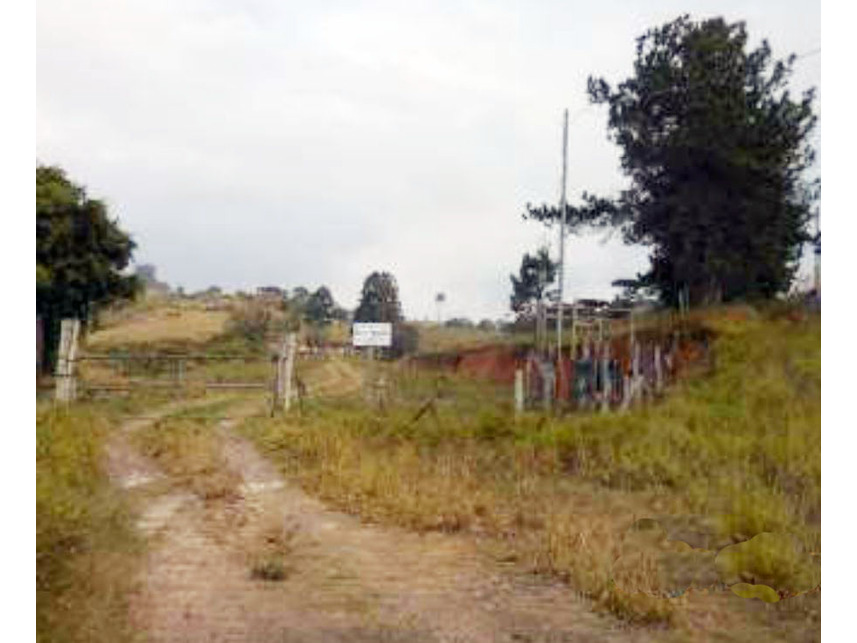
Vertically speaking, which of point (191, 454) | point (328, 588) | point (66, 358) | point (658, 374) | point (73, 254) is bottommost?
point (328, 588)

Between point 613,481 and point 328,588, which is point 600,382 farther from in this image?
point 328,588

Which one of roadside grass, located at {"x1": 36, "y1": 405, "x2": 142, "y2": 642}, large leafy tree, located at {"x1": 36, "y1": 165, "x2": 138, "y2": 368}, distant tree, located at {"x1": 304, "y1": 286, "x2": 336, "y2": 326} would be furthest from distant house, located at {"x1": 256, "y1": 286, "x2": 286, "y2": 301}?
roadside grass, located at {"x1": 36, "y1": 405, "x2": 142, "y2": 642}

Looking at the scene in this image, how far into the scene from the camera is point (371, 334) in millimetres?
22750

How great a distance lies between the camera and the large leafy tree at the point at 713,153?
28.6m

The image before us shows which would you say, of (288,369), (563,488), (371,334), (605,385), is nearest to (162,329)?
(371,334)

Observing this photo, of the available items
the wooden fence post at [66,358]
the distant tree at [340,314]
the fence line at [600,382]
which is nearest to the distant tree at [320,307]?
the distant tree at [340,314]

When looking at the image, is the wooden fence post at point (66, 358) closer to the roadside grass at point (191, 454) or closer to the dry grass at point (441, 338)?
the roadside grass at point (191, 454)

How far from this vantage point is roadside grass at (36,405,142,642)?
264 inches

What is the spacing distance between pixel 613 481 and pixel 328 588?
6.29 metres

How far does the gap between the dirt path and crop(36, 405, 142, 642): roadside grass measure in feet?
0.63

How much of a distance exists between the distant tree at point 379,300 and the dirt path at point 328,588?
53.0 m

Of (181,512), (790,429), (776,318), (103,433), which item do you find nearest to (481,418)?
(790,429)

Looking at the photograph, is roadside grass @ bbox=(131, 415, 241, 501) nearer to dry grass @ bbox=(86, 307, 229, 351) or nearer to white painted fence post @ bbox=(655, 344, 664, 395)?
white painted fence post @ bbox=(655, 344, 664, 395)
